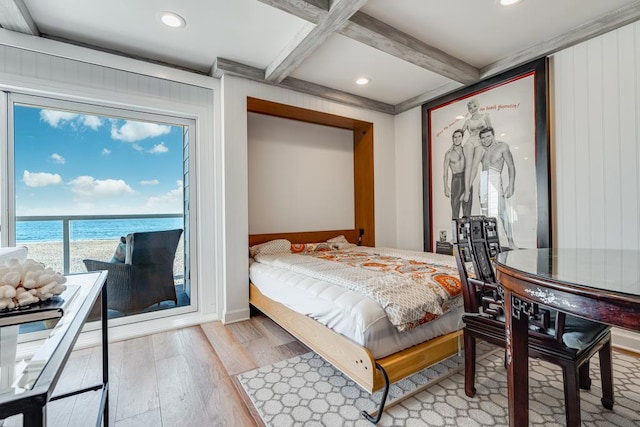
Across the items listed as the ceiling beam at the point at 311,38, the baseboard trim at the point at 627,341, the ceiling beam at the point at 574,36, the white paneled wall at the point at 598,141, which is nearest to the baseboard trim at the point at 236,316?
the ceiling beam at the point at 311,38

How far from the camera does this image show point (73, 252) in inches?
104

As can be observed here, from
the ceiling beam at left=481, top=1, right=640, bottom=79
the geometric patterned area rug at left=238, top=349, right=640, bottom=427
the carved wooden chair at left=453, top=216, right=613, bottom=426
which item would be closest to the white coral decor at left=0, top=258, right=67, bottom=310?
the geometric patterned area rug at left=238, top=349, right=640, bottom=427

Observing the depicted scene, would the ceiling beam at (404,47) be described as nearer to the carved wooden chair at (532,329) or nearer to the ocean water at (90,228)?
the carved wooden chair at (532,329)

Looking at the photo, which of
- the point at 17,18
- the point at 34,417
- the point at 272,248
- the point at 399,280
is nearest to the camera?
the point at 34,417

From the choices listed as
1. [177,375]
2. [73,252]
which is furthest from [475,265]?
[73,252]

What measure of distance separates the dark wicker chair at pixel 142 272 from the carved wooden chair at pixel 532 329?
8.93 feet

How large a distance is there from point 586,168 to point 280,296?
278 cm

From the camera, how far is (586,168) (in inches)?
98.5

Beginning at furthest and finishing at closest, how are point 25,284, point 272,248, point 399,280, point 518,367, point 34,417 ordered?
1. point 272,248
2. point 399,280
3. point 518,367
4. point 25,284
5. point 34,417

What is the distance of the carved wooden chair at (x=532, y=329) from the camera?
4.46 feet

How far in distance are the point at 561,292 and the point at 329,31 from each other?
222cm

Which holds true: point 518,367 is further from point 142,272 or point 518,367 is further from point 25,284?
point 142,272

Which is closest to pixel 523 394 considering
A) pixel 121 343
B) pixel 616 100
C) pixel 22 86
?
pixel 616 100

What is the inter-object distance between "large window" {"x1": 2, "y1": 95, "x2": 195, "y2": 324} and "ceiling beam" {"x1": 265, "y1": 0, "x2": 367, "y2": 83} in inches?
43.4
